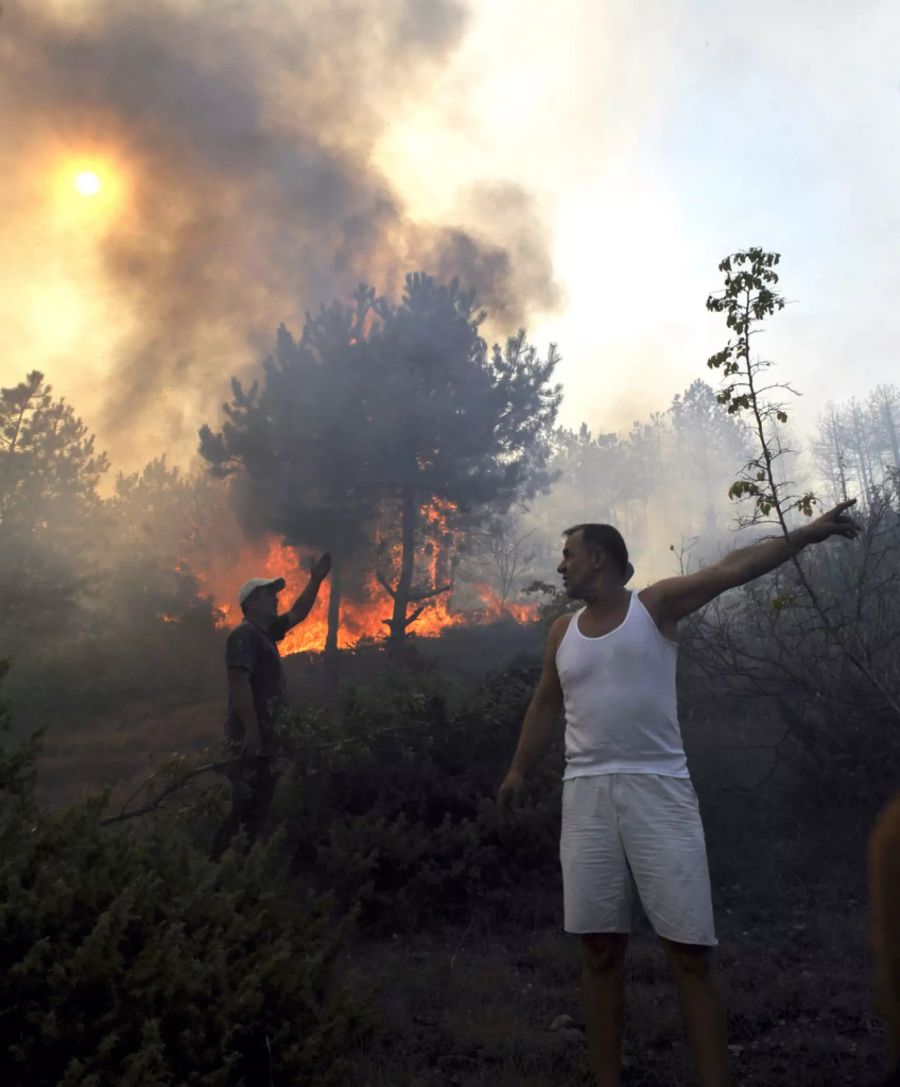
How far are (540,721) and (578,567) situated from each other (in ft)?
2.05

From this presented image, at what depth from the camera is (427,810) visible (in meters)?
5.71

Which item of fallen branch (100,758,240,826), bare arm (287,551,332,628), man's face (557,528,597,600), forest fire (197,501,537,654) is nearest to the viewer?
man's face (557,528,597,600)

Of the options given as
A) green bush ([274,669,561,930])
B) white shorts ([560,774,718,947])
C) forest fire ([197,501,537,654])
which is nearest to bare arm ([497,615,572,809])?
white shorts ([560,774,718,947])

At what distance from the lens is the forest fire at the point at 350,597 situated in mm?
24609

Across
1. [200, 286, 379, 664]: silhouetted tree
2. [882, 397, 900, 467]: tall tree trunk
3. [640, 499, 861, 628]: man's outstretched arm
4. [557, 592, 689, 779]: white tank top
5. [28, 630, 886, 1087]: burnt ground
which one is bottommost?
[28, 630, 886, 1087]: burnt ground

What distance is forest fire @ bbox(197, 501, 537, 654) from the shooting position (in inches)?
969

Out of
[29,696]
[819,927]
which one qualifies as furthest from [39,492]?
[819,927]

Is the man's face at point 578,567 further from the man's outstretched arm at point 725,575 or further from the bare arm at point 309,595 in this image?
the bare arm at point 309,595

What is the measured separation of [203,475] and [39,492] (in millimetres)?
15123

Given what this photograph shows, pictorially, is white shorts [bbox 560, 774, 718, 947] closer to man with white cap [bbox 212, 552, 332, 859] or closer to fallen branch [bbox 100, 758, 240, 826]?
fallen branch [bbox 100, 758, 240, 826]

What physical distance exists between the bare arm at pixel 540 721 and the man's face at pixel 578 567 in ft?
0.41

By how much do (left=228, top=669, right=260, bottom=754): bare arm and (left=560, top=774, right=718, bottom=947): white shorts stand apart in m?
2.38

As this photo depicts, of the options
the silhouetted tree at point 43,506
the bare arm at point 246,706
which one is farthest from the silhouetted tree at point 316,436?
the bare arm at point 246,706

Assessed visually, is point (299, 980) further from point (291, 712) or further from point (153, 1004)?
point (291, 712)
